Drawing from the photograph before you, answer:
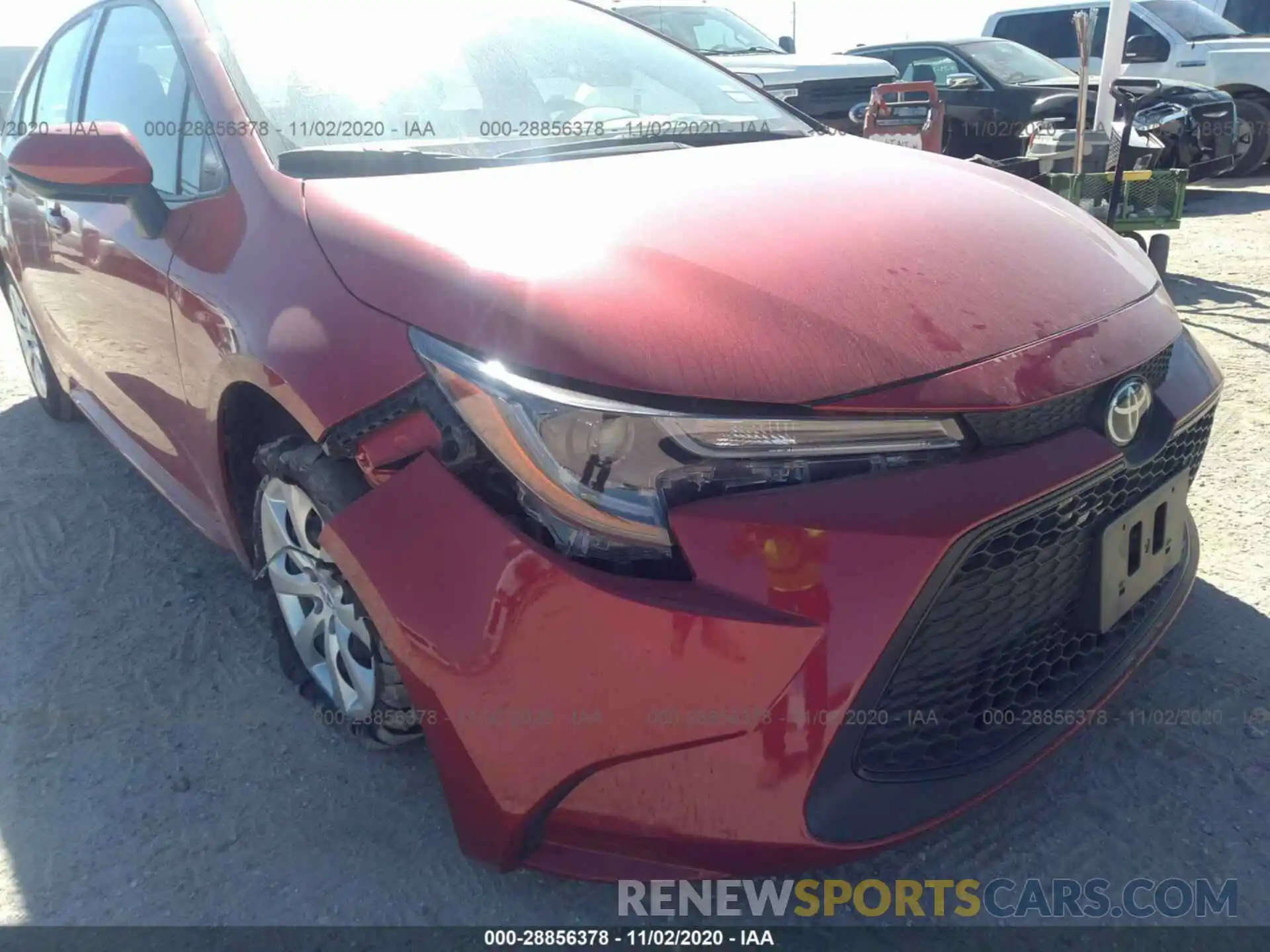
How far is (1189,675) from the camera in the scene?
223cm

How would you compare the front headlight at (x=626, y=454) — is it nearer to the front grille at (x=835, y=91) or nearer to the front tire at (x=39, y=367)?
the front tire at (x=39, y=367)

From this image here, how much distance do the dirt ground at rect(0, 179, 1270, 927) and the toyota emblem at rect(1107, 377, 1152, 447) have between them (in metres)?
0.70

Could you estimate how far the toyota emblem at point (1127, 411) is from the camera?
1.62m

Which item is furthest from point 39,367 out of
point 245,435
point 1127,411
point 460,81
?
point 1127,411

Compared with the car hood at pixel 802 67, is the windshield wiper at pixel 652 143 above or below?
above

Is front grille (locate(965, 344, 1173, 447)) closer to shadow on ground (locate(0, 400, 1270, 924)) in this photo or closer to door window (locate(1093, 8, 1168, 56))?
shadow on ground (locate(0, 400, 1270, 924))

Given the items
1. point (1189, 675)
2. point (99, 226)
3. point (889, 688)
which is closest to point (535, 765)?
point (889, 688)

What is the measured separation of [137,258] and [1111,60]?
6.69 metres

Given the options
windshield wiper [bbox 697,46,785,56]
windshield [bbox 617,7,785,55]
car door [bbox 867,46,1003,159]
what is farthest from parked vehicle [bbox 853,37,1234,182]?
windshield [bbox 617,7,785,55]

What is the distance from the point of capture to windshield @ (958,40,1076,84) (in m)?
9.39

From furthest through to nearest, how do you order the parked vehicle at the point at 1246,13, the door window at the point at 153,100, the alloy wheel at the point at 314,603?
the parked vehicle at the point at 1246,13, the door window at the point at 153,100, the alloy wheel at the point at 314,603

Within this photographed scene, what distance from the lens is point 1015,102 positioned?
9.09m

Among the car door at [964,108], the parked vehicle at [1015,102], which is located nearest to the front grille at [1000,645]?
the parked vehicle at [1015,102]

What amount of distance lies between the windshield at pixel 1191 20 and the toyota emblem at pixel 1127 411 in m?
11.2
